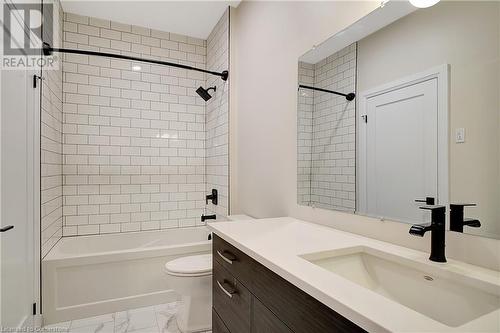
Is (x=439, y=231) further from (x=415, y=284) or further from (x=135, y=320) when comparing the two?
(x=135, y=320)

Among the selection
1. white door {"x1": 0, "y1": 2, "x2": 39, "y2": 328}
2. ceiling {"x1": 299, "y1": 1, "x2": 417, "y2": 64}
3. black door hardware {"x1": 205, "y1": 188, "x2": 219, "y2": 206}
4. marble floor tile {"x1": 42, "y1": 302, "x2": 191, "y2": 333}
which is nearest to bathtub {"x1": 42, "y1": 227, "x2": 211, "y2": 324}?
marble floor tile {"x1": 42, "y1": 302, "x2": 191, "y2": 333}

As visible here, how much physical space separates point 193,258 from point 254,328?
1.24m

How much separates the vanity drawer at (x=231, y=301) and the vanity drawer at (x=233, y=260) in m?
0.03


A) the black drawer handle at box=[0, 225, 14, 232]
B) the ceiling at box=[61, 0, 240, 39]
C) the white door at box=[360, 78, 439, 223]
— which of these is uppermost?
the ceiling at box=[61, 0, 240, 39]

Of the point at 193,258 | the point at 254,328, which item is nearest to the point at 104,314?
the point at 193,258

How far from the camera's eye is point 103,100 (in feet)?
10.0

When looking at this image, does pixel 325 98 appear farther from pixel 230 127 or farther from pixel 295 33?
pixel 230 127

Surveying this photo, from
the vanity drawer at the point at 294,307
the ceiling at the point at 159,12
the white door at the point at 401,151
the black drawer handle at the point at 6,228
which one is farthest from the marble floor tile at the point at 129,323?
the ceiling at the point at 159,12

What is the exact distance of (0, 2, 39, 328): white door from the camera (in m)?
1.49

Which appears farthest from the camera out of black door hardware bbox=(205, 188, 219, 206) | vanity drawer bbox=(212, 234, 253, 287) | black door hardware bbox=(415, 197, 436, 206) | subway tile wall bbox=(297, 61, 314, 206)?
black door hardware bbox=(205, 188, 219, 206)

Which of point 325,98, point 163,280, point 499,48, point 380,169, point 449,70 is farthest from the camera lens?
point 163,280

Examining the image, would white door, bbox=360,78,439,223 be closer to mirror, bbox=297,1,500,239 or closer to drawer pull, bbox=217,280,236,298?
mirror, bbox=297,1,500,239

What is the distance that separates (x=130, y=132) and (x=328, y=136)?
2.43 m

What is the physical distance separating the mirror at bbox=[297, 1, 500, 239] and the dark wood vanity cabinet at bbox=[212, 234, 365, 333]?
59 centimetres
